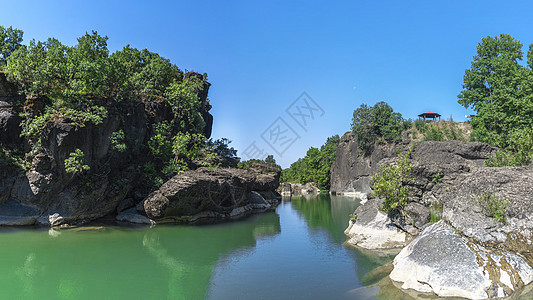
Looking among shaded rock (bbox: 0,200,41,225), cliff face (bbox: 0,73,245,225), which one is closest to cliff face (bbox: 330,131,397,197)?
cliff face (bbox: 0,73,245,225)

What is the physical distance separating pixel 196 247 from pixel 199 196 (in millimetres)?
6518

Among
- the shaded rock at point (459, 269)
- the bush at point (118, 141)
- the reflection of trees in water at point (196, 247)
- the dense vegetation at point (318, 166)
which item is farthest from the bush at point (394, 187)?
the dense vegetation at point (318, 166)

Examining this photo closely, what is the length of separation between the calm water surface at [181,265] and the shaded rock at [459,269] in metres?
1.09

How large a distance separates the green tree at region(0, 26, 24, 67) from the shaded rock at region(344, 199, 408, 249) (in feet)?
80.7

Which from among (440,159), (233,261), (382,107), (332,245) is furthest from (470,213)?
(382,107)

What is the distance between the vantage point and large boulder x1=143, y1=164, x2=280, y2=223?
1769 centimetres

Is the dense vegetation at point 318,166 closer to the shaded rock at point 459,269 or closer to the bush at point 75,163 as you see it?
the bush at point 75,163

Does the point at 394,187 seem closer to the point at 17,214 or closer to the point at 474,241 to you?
the point at 474,241

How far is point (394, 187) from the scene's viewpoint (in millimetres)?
11758

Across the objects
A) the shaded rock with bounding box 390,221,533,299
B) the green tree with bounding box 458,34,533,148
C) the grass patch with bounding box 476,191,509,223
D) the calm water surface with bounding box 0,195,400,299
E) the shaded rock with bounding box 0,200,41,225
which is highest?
the green tree with bounding box 458,34,533,148

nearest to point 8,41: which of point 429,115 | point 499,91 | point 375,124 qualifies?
point 499,91

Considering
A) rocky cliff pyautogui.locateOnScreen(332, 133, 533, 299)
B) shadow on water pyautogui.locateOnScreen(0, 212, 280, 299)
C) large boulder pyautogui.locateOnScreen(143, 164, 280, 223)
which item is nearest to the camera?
rocky cliff pyautogui.locateOnScreen(332, 133, 533, 299)

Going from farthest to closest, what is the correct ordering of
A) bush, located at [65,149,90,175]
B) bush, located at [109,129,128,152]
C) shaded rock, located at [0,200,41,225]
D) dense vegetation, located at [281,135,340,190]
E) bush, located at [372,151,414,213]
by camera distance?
dense vegetation, located at [281,135,340,190], bush, located at [109,129,128,152], bush, located at [65,149,90,175], shaded rock, located at [0,200,41,225], bush, located at [372,151,414,213]

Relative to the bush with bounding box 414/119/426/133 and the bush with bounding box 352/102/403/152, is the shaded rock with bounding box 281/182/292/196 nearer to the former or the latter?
the bush with bounding box 352/102/403/152
